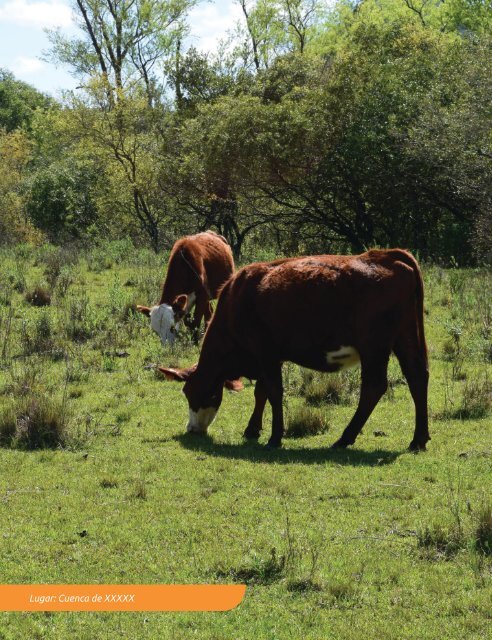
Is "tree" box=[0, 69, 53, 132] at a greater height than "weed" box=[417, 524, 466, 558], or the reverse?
A: "tree" box=[0, 69, 53, 132]

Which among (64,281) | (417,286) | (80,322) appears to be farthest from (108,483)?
(64,281)

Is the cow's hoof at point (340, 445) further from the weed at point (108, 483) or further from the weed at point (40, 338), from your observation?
the weed at point (40, 338)

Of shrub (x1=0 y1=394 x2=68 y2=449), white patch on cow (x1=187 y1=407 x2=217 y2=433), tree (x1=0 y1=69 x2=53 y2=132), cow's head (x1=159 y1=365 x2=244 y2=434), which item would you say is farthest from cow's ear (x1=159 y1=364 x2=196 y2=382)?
tree (x1=0 y1=69 x2=53 y2=132)

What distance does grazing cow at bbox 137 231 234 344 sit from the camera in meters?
14.1

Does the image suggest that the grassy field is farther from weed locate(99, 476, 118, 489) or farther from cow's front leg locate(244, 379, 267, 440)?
cow's front leg locate(244, 379, 267, 440)

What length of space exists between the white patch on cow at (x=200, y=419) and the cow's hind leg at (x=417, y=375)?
2.26 meters

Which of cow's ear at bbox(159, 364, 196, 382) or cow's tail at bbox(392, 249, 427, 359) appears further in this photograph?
cow's ear at bbox(159, 364, 196, 382)

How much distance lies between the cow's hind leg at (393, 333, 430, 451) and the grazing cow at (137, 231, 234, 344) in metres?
5.64

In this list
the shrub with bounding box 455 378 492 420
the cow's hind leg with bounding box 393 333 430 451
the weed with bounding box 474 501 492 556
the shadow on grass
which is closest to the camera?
the weed with bounding box 474 501 492 556

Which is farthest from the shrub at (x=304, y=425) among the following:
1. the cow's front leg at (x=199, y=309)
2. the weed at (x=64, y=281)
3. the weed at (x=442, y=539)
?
the weed at (x=64, y=281)

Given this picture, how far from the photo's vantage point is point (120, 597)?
208 inches

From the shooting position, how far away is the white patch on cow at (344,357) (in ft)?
28.7

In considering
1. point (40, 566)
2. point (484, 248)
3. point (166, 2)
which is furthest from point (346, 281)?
point (166, 2)

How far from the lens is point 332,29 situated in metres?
54.9
